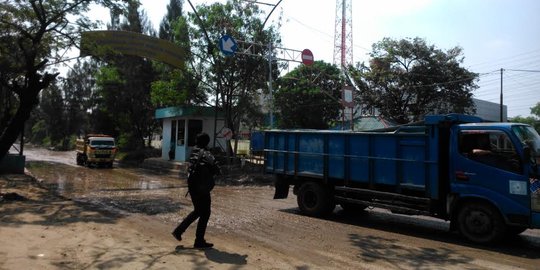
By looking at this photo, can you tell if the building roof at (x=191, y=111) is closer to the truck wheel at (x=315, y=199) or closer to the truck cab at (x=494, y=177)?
the truck wheel at (x=315, y=199)

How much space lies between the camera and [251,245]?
809cm

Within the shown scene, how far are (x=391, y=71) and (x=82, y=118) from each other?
158ft

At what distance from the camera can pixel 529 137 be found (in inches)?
349

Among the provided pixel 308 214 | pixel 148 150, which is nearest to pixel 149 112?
pixel 148 150

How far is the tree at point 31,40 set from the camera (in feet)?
51.4

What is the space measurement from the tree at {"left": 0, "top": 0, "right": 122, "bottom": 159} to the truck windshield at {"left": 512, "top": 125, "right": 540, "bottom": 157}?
14.1 metres

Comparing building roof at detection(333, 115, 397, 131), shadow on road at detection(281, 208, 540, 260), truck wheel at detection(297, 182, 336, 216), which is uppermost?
building roof at detection(333, 115, 397, 131)

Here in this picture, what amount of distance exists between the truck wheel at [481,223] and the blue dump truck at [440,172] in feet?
0.06

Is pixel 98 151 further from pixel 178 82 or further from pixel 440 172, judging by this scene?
pixel 440 172

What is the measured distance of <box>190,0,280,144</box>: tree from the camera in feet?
86.4

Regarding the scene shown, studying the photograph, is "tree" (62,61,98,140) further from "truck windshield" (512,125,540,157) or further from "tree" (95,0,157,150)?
"truck windshield" (512,125,540,157)

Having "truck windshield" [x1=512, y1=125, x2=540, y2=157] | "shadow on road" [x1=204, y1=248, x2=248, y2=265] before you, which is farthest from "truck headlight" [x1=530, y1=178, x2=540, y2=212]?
"shadow on road" [x1=204, y1=248, x2=248, y2=265]

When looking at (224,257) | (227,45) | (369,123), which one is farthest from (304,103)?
(224,257)

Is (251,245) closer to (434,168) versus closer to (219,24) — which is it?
(434,168)
